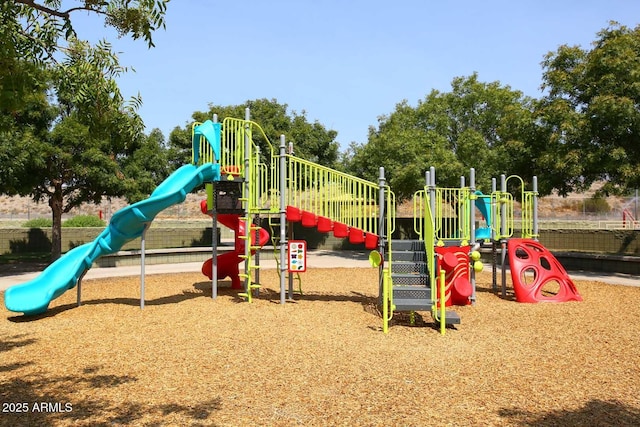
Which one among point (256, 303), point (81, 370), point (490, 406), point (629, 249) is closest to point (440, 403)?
point (490, 406)

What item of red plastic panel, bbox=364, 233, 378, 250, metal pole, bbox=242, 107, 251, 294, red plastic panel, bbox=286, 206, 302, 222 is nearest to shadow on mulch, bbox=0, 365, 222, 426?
metal pole, bbox=242, 107, 251, 294

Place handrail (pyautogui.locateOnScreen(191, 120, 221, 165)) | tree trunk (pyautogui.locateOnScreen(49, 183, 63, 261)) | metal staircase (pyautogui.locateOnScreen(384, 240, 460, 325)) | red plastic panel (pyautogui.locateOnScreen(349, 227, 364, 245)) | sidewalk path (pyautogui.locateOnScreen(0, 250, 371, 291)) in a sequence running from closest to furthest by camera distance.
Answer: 1. metal staircase (pyautogui.locateOnScreen(384, 240, 460, 325))
2. red plastic panel (pyautogui.locateOnScreen(349, 227, 364, 245))
3. handrail (pyautogui.locateOnScreen(191, 120, 221, 165))
4. sidewalk path (pyautogui.locateOnScreen(0, 250, 371, 291))
5. tree trunk (pyautogui.locateOnScreen(49, 183, 63, 261))

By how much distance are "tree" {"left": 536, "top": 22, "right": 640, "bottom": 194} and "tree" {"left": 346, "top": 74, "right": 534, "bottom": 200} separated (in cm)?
130

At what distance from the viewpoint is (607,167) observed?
15.0 m

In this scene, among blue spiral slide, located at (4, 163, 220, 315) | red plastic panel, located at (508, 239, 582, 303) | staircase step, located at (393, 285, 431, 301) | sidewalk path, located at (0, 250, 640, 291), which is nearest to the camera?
staircase step, located at (393, 285, 431, 301)

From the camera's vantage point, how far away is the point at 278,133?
87.8 ft

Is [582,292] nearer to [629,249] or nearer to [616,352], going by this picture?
[616,352]

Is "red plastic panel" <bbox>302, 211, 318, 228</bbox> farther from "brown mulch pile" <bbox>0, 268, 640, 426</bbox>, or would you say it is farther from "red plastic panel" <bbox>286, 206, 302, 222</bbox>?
"brown mulch pile" <bbox>0, 268, 640, 426</bbox>

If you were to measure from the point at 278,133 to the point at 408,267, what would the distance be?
19099 millimetres

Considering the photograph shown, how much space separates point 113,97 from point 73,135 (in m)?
12.7

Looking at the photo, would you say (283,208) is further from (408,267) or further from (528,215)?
(528,215)

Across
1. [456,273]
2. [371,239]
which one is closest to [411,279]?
[371,239]

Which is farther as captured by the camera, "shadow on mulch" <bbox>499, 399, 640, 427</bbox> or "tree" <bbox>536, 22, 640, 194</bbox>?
"tree" <bbox>536, 22, 640, 194</bbox>

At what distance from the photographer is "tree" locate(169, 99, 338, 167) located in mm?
26984
